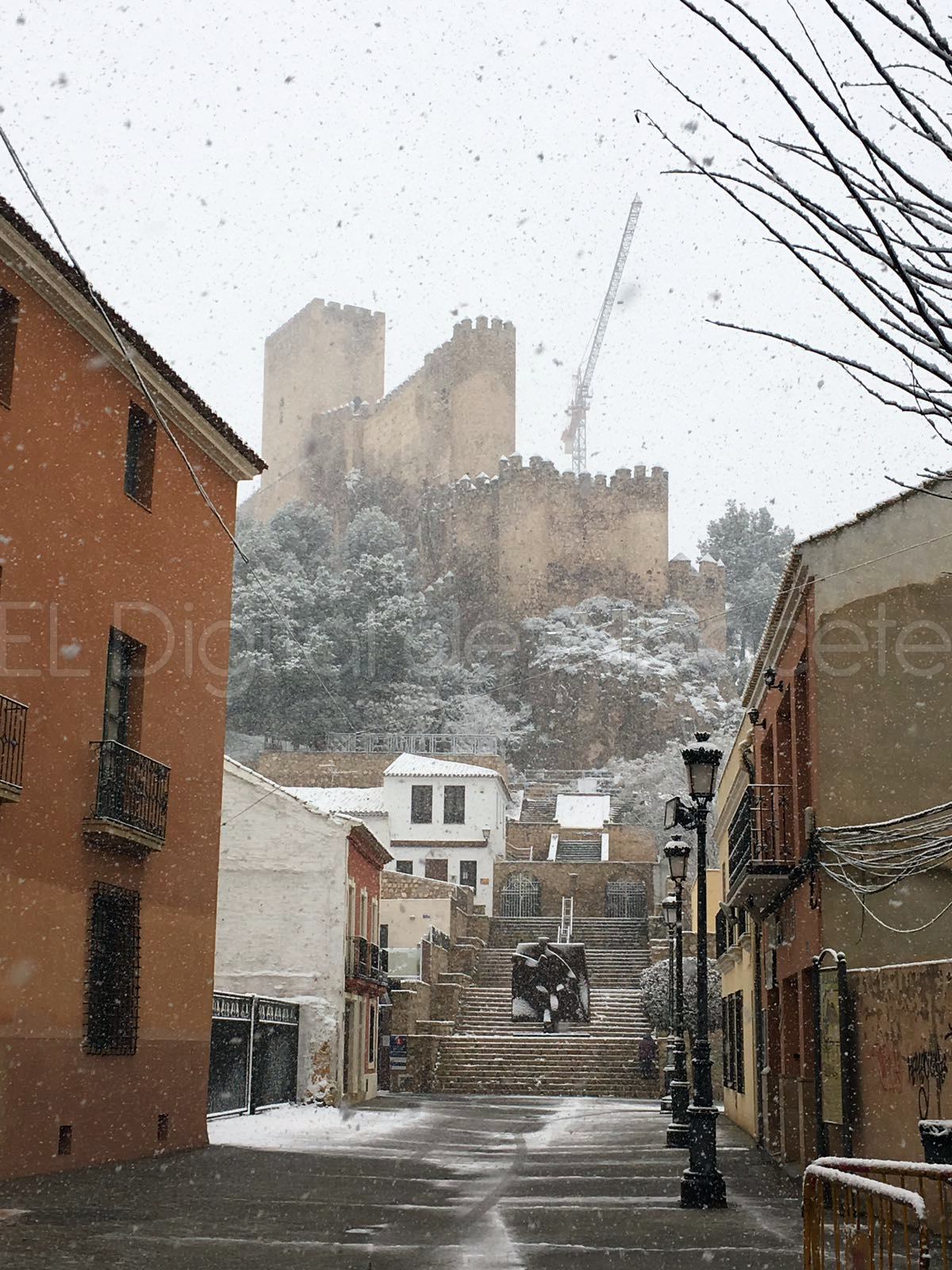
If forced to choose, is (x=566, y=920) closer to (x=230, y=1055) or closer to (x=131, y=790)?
(x=230, y=1055)

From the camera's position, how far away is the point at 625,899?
50.8m

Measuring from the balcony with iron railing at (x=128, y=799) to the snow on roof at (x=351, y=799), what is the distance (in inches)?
1341

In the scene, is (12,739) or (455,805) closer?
(12,739)

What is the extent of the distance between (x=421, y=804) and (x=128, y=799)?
3650 centimetres

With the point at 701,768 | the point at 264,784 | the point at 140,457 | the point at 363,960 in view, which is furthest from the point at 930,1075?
the point at 363,960

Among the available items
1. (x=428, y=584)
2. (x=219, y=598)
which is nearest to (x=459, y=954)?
(x=219, y=598)

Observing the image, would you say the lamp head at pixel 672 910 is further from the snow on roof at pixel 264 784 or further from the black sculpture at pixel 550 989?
the black sculpture at pixel 550 989

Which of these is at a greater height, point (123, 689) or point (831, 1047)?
point (123, 689)

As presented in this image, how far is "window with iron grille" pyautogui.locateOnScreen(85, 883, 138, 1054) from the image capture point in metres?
14.9

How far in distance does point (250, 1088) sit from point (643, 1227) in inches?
509

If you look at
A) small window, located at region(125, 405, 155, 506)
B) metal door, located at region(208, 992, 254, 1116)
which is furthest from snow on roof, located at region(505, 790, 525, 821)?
small window, located at region(125, 405, 155, 506)

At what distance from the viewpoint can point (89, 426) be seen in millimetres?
15195

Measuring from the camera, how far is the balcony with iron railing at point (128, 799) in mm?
14789

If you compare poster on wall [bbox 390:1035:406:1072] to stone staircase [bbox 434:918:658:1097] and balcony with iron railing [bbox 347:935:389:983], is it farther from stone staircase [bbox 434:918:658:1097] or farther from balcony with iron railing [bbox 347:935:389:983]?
balcony with iron railing [bbox 347:935:389:983]
